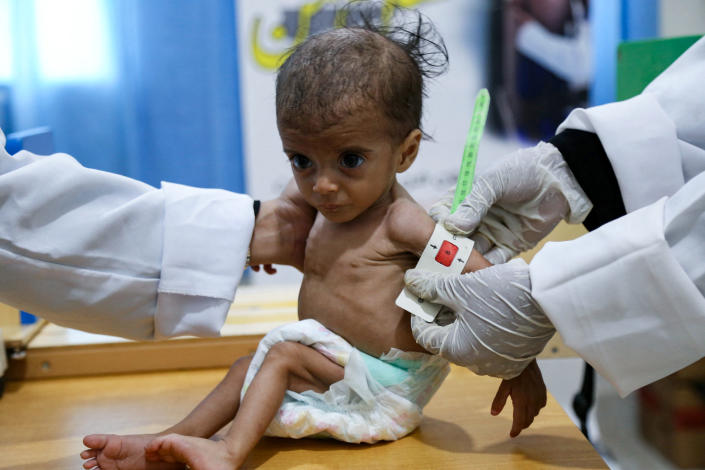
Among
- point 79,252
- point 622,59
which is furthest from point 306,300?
point 622,59

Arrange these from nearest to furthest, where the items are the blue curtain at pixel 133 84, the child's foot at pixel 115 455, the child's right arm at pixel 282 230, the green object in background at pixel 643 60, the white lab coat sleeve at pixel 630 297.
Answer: the white lab coat sleeve at pixel 630 297 → the child's foot at pixel 115 455 → the child's right arm at pixel 282 230 → the green object in background at pixel 643 60 → the blue curtain at pixel 133 84

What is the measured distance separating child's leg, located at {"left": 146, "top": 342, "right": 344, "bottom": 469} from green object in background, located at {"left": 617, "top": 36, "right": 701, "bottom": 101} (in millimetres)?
645

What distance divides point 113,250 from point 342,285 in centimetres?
25

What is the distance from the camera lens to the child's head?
65 centimetres

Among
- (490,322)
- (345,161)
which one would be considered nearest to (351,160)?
(345,161)

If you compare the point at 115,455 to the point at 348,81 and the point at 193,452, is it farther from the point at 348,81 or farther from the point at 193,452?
the point at 348,81

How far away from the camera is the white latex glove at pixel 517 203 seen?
Answer: 711 mm

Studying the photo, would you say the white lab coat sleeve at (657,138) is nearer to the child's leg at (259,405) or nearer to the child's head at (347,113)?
the child's head at (347,113)

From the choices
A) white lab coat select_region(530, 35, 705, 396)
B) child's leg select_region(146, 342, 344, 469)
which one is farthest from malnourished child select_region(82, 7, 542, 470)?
white lab coat select_region(530, 35, 705, 396)

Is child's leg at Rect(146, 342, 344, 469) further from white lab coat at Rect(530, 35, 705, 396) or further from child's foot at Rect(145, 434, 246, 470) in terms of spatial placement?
white lab coat at Rect(530, 35, 705, 396)

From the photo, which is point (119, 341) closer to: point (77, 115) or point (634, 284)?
point (634, 284)

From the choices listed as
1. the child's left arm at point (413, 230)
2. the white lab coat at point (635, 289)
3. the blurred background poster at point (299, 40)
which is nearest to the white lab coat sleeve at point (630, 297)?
the white lab coat at point (635, 289)

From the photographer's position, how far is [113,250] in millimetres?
717

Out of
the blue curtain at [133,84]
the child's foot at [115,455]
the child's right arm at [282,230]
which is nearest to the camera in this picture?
the child's foot at [115,455]
